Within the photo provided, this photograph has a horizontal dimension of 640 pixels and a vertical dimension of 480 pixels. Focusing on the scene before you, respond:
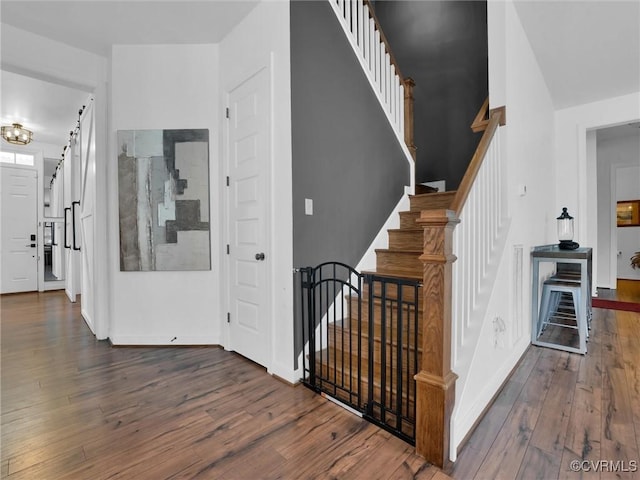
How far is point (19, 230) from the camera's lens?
233 inches

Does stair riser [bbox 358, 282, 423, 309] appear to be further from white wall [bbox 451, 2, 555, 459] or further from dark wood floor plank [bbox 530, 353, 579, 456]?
dark wood floor plank [bbox 530, 353, 579, 456]

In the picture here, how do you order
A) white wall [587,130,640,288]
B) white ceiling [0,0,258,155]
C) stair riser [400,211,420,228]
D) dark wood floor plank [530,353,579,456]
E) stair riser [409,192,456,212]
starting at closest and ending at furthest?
dark wood floor plank [530,353,579,456] < white ceiling [0,0,258,155] < stair riser [409,192,456,212] < stair riser [400,211,420,228] < white wall [587,130,640,288]

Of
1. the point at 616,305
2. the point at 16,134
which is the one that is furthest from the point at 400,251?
the point at 16,134

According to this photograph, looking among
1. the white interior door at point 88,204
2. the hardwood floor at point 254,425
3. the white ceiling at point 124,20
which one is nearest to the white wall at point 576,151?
the hardwood floor at point 254,425

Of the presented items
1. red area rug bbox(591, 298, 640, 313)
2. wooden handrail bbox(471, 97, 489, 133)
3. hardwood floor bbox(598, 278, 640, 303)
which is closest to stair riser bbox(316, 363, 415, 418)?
wooden handrail bbox(471, 97, 489, 133)

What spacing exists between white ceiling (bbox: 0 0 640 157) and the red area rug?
9.12 ft

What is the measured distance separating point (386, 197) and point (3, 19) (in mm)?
3677

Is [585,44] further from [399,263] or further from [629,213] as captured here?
[629,213]

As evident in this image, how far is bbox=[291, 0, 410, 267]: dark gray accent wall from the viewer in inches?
92.7

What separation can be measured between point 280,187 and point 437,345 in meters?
1.49

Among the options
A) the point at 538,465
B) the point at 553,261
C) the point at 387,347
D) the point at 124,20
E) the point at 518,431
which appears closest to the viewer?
the point at 538,465

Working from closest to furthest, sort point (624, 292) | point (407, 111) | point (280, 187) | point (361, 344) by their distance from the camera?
point (361, 344), point (280, 187), point (407, 111), point (624, 292)

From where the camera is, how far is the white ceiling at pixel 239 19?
2.54 metres

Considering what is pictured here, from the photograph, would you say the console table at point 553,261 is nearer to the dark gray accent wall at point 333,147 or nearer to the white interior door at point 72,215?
the dark gray accent wall at point 333,147
